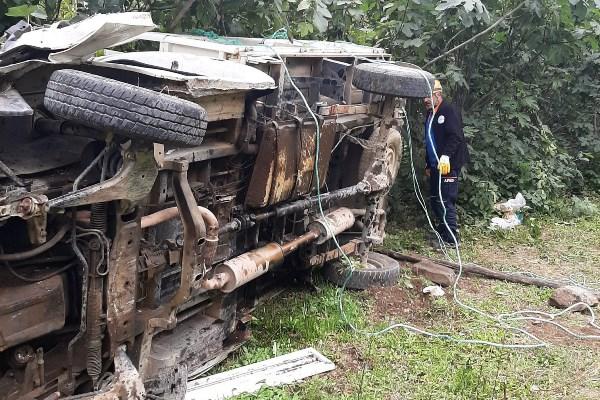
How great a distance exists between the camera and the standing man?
694 cm

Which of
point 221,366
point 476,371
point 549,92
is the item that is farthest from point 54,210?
point 549,92

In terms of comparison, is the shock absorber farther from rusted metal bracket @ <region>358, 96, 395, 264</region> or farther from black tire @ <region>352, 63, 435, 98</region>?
rusted metal bracket @ <region>358, 96, 395, 264</region>

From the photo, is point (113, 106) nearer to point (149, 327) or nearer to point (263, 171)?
point (149, 327)

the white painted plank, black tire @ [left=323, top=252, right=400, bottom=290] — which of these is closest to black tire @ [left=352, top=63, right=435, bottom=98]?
black tire @ [left=323, top=252, right=400, bottom=290]

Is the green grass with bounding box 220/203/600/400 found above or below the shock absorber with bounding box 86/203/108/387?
below

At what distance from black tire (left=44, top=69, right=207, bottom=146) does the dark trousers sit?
16.1 ft

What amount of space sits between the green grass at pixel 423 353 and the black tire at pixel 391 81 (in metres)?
1.62

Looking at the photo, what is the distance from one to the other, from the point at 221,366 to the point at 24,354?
151 centimetres

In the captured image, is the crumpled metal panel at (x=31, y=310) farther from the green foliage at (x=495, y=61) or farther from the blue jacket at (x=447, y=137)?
the blue jacket at (x=447, y=137)

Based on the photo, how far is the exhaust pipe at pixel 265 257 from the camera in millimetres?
3836

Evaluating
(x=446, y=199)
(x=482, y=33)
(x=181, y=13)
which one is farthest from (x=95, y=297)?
(x=482, y=33)

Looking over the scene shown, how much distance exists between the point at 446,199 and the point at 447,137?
27.0 inches

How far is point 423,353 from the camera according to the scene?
459cm

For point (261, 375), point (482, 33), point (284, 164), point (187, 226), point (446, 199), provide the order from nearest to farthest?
point (187, 226)
point (261, 375)
point (284, 164)
point (446, 199)
point (482, 33)
